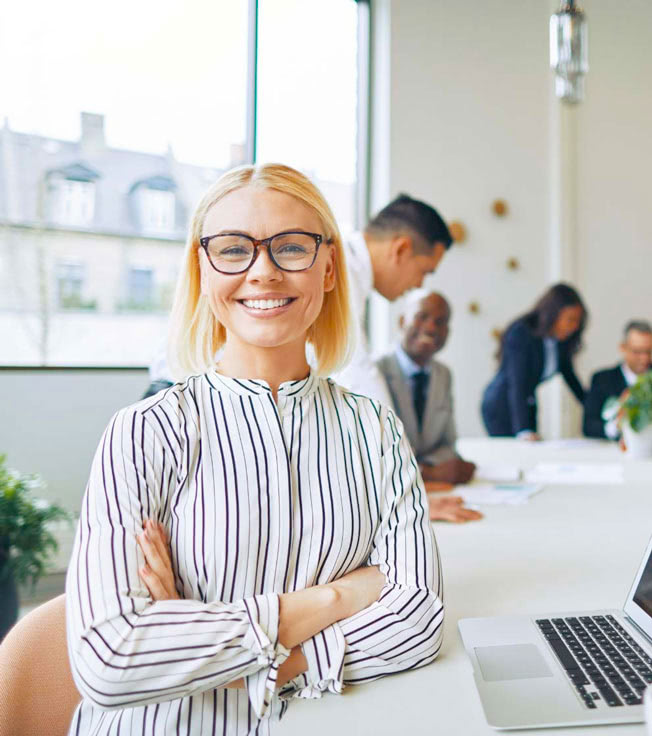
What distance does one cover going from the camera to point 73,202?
3.87 metres

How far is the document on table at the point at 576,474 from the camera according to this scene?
2609 mm

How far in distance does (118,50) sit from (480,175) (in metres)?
2.76

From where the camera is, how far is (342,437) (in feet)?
3.76

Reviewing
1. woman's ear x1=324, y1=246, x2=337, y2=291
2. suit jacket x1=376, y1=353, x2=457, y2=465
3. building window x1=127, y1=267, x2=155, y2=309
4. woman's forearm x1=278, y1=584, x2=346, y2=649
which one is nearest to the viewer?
woman's forearm x1=278, y1=584, x2=346, y2=649

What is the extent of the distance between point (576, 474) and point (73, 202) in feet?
9.27

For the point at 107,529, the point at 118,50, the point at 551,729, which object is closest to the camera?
the point at 551,729

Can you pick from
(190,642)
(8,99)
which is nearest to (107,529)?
(190,642)

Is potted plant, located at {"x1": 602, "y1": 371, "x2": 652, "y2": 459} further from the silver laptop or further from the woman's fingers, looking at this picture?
the silver laptop

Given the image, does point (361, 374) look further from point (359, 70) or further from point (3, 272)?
point (359, 70)

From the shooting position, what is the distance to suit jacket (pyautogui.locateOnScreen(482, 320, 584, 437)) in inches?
165

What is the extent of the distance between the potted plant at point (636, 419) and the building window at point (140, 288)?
2517mm

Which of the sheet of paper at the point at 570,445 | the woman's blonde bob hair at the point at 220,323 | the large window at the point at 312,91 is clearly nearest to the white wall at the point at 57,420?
the large window at the point at 312,91

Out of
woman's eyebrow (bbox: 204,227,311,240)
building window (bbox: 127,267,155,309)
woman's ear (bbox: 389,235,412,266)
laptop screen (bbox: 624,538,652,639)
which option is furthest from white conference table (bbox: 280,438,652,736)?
building window (bbox: 127,267,155,309)

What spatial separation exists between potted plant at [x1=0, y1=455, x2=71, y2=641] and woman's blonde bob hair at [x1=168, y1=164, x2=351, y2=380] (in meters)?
1.91
